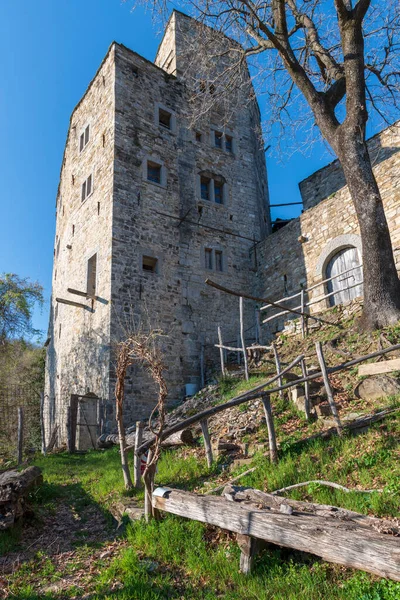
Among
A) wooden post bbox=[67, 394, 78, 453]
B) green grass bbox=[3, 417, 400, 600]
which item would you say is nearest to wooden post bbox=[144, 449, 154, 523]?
green grass bbox=[3, 417, 400, 600]

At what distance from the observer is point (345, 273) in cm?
1202

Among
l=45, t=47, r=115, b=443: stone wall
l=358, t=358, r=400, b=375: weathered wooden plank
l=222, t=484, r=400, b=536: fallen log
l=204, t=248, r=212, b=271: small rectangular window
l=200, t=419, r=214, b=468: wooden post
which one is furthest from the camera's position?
l=204, t=248, r=212, b=271: small rectangular window

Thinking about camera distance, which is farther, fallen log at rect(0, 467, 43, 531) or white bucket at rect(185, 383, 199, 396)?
white bucket at rect(185, 383, 199, 396)

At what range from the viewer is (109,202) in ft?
41.9

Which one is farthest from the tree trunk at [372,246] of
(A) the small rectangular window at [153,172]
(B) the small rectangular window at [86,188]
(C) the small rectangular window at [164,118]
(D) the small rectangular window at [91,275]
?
Answer: (B) the small rectangular window at [86,188]

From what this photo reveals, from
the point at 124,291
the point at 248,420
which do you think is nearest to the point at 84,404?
the point at 124,291

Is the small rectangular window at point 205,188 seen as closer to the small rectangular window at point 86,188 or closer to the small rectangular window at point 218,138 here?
the small rectangular window at point 218,138

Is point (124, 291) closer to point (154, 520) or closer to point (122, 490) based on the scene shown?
point (122, 490)

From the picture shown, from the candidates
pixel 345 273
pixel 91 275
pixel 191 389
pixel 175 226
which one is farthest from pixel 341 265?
pixel 91 275

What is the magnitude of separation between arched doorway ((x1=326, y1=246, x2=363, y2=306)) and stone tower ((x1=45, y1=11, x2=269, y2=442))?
3.36m

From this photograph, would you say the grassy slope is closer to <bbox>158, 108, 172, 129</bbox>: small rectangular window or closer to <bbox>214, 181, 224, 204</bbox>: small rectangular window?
<bbox>214, 181, 224, 204</bbox>: small rectangular window

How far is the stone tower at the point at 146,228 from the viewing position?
482 inches

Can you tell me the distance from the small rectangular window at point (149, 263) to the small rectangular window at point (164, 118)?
525cm

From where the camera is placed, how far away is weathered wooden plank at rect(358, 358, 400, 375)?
5937 mm
